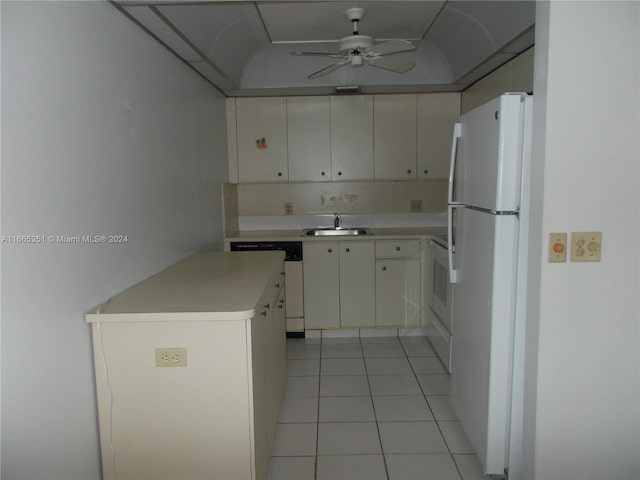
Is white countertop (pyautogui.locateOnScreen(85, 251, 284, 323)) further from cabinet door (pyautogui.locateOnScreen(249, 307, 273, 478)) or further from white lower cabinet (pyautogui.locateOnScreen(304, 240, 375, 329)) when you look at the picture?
white lower cabinet (pyautogui.locateOnScreen(304, 240, 375, 329))

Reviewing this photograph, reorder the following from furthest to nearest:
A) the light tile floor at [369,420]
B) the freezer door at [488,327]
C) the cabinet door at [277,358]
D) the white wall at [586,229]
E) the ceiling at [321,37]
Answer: the ceiling at [321,37]
the cabinet door at [277,358]
the light tile floor at [369,420]
the freezer door at [488,327]
the white wall at [586,229]

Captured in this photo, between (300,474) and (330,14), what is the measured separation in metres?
2.91

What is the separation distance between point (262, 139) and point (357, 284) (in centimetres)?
166

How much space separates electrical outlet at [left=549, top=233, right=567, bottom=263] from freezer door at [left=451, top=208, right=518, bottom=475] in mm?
194

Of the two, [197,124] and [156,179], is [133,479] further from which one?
[197,124]

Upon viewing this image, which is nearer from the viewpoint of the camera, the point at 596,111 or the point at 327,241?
the point at 596,111

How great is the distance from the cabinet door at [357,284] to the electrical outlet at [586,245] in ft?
7.82

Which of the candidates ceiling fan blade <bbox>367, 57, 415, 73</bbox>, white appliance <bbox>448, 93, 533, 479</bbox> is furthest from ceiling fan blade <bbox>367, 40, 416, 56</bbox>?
white appliance <bbox>448, 93, 533, 479</bbox>

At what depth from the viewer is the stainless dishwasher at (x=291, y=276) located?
413 cm

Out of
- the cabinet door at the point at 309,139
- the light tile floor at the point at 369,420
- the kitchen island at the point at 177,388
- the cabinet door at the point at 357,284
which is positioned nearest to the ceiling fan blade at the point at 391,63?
the cabinet door at the point at 309,139

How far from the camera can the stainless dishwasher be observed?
413 centimetres

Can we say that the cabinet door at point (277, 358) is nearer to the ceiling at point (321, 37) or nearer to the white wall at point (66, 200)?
the white wall at point (66, 200)

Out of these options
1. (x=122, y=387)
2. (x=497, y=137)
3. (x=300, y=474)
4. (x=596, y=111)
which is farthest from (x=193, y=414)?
(x=596, y=111)

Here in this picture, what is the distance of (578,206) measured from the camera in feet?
5.85
